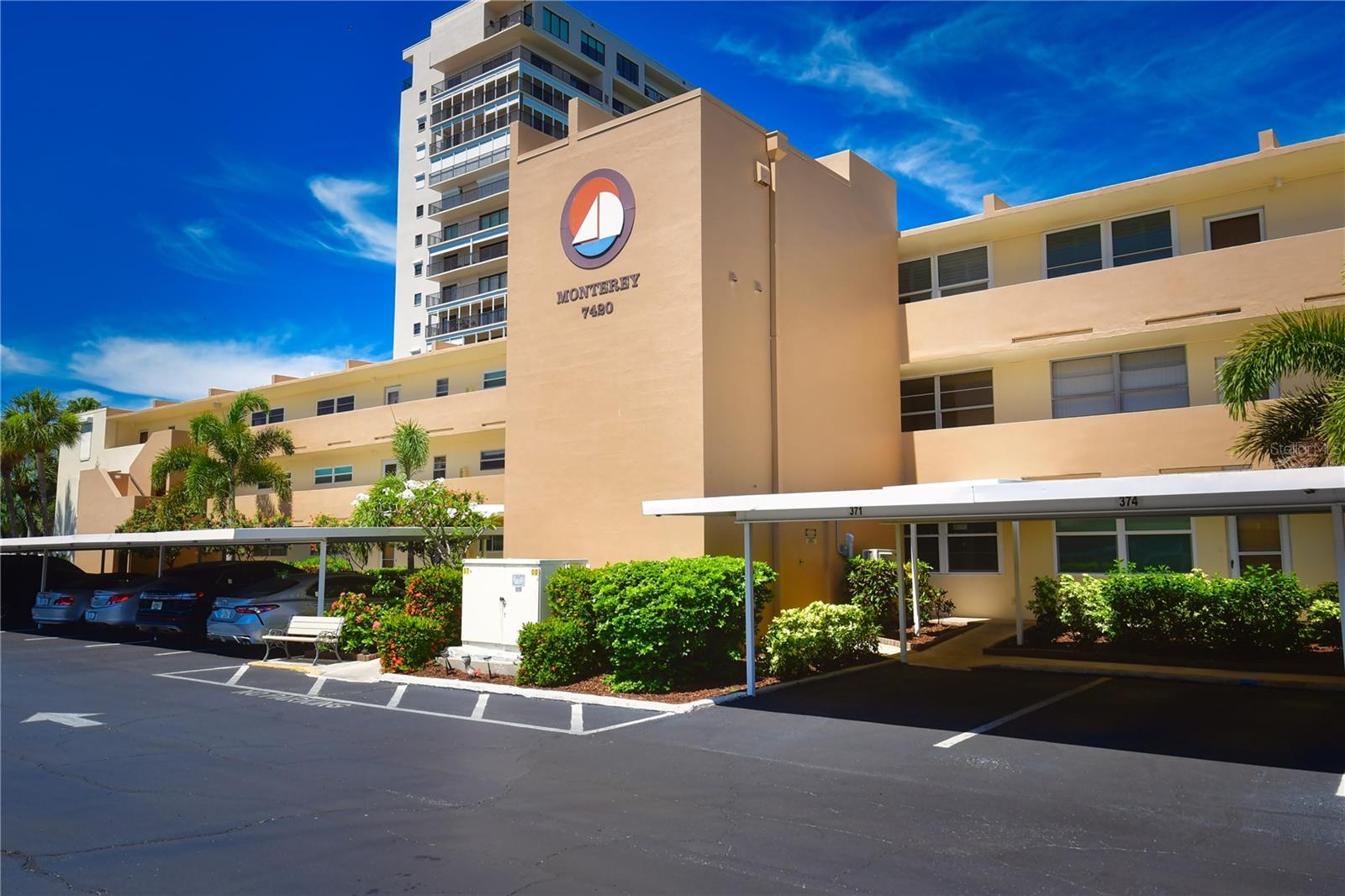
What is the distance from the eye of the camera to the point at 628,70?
203ft

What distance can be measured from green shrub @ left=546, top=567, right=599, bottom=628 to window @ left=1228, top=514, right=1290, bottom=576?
12259mm

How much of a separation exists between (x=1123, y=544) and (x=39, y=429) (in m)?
41.9

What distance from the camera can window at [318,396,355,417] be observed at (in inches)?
1382

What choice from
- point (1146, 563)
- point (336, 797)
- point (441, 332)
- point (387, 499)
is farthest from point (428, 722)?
point (441, 332)

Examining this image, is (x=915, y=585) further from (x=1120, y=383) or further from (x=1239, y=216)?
(x=1239, y=216)

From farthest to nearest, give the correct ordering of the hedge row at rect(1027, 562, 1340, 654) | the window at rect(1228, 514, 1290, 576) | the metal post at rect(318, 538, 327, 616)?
1. the metal post at rect(318, 538, 327, 616)
2. the window at rect(1228, 514, 1290, 576)
3. the hedge row at rect(1027, 562, 1340, 654)

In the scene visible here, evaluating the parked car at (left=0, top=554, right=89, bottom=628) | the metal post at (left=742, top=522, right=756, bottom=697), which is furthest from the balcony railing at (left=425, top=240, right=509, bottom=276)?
the metal post at (left=742, top=522, right=756, bottom=697)

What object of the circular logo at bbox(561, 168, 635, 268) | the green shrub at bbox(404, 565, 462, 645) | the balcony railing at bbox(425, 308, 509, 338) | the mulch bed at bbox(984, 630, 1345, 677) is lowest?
the mulch bed at bbox(984, 630, 1345, 677)

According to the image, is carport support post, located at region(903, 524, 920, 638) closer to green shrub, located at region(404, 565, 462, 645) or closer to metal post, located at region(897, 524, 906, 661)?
metal post, located at region(897, 524, 906, 661)

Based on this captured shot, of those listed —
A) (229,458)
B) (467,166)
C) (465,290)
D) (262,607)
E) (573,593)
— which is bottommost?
(262,607)

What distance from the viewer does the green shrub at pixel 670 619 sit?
41.8ft

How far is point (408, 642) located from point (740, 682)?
582cm

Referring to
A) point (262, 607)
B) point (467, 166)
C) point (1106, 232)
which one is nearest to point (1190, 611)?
point (1106, 232)

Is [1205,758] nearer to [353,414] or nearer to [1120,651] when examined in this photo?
[1120,651]
